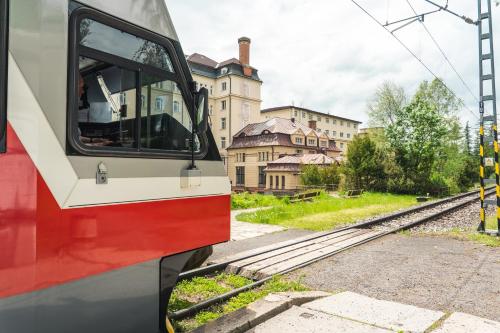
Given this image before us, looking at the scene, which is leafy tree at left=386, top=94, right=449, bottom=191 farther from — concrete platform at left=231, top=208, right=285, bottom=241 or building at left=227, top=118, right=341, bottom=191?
concrete platform at left=231, top=208, right=285, bottom=241

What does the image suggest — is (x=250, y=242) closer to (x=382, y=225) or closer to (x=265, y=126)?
(x=382, y=225)

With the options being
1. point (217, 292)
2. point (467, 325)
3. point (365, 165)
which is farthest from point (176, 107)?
point (365, 165)

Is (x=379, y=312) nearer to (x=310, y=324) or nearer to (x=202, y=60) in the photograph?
(x=310, y=324)

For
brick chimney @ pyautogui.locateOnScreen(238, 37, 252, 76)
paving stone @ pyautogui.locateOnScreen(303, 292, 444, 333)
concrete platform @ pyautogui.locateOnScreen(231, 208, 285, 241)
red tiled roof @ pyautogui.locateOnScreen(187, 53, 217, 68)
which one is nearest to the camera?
paving stone @ pyautogui.locateOnScreen(303, 292, 444, 333)

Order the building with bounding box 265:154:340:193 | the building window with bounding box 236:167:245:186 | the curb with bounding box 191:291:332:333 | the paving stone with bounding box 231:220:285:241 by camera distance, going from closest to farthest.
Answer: the curb with bounding box 191:291:332:333, the paving stone with bounding box 231:220:285:241, the building with bounding box 265:154:340:193, the building window with bounding box 236:167:245:186

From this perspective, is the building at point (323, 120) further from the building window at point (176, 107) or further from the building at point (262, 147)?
the building window at point (176, 107)

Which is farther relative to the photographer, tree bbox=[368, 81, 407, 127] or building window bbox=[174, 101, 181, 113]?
tree bbox=[368, 81, 407, 127]

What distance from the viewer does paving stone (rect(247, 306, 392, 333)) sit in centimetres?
405

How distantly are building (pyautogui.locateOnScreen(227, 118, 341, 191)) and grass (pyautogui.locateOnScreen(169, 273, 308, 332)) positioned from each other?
41011 mm

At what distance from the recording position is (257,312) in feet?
14.2

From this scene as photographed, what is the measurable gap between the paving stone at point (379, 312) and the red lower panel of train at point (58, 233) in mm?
2685

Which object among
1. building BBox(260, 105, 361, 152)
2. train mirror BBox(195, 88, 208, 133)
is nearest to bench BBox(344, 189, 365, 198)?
train mirror BBox(195, 88, 208, 133)

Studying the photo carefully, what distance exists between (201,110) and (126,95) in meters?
0.68

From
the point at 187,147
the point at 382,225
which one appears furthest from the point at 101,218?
the point at 382,225
